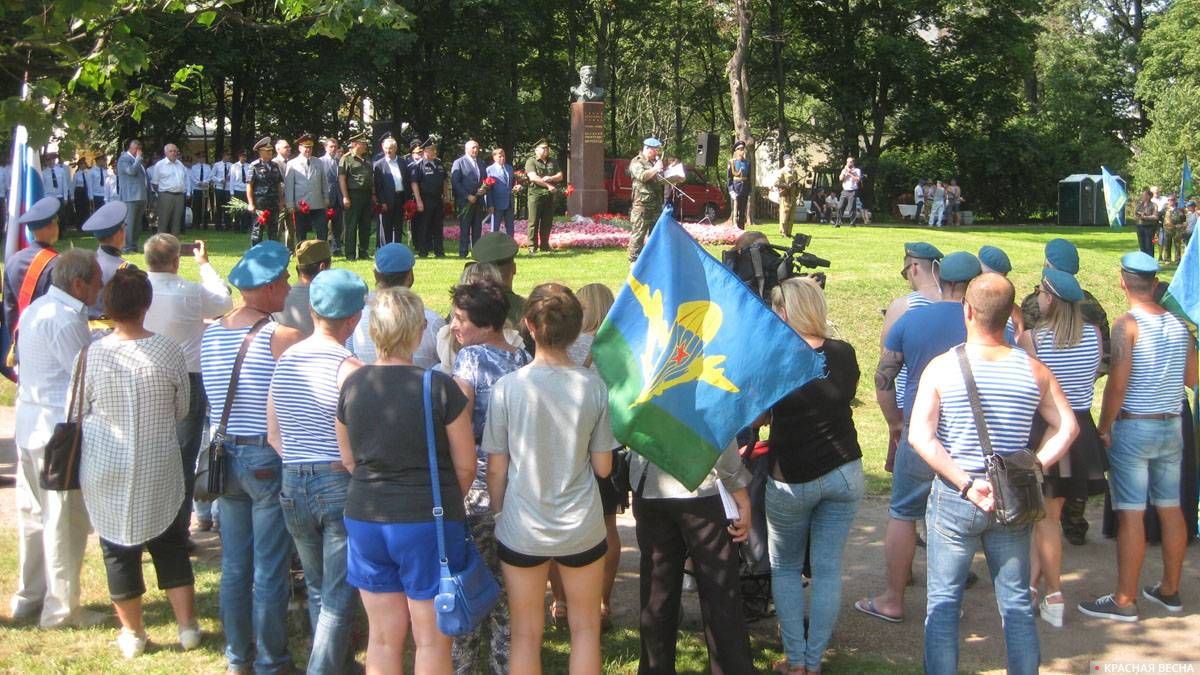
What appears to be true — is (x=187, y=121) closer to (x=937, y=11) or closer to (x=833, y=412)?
(x=937, y=11)

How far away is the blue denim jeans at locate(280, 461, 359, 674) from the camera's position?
4.79m

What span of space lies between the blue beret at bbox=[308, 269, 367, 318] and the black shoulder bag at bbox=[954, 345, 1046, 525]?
238 cm

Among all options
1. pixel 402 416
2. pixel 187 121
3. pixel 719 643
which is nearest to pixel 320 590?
pixel 402 416

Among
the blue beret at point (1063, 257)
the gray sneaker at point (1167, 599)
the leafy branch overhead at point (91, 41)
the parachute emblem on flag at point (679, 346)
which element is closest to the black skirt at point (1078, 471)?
the gray sneaker at point (1167, 599)

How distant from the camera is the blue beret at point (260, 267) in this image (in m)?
5.27

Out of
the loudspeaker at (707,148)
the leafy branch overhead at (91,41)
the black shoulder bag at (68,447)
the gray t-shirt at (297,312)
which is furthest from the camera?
the loudspeaker at (707,148)

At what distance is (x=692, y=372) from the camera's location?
4.73 metres

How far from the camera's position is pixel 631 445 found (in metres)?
4.67

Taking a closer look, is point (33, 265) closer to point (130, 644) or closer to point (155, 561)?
point (155, 561)

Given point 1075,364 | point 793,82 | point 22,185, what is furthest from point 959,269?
point 793,82

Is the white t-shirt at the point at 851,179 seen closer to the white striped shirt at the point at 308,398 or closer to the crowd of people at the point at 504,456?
the crowd of people at the point at 504,456

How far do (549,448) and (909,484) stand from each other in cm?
A: 224

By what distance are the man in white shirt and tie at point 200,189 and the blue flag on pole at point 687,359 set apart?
2165 cm

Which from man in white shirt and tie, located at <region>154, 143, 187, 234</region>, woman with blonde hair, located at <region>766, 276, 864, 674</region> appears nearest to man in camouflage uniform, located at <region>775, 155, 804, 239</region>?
man in white shirt and tie, located at <region>154, 143, 187, 234</region>
